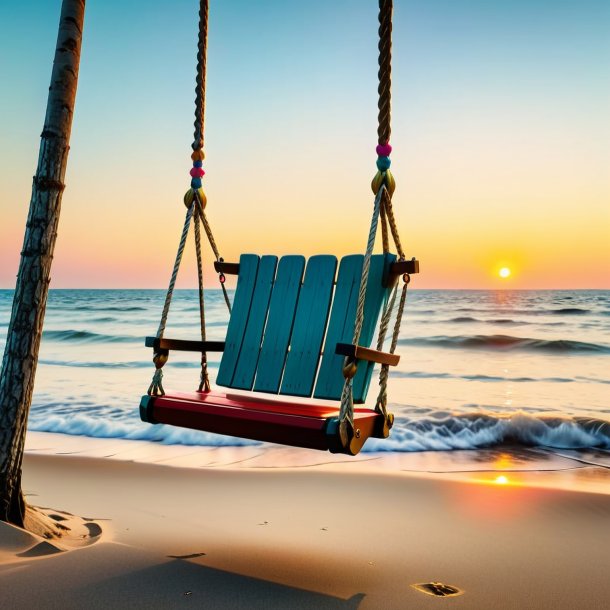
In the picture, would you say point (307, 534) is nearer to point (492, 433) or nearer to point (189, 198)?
point (189, 198)

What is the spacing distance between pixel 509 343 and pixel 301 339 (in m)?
14.2

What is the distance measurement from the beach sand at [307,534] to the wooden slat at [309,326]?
0.75 metres

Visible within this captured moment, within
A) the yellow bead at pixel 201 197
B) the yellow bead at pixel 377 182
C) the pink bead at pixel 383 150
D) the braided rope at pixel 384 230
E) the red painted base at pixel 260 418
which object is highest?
the pink bead at pixel 383 150

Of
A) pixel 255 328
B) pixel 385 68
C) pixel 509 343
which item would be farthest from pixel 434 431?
pixel 509 343

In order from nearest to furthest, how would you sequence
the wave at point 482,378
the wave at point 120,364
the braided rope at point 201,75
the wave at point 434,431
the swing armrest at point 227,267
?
the braided rope at point 201,75 → the swing armrest at point 227,267 → the wave at point 434,431 → the wave at point 482,378 → the wave at point 120,364

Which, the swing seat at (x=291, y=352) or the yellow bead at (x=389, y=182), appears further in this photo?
the yellow bead at (x=389, y=182)

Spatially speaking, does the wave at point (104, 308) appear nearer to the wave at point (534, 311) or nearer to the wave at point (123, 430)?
the wave at point (534, 311)

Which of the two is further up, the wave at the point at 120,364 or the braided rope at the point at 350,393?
the braided rope at the point at 350,393

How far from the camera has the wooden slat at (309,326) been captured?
309 centimetres

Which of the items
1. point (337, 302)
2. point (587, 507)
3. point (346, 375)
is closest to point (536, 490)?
point (587, 507)

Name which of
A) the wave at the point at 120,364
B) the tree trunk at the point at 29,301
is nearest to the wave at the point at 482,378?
the wave at the point at 120,364

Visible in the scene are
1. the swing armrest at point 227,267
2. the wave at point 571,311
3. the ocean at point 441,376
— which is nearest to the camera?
the swing armrest at point 227,267

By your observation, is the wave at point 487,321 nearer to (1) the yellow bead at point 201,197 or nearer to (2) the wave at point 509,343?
(2) the wave at point 509,343

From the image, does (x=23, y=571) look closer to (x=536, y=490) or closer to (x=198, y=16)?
(x=198, y=16)
